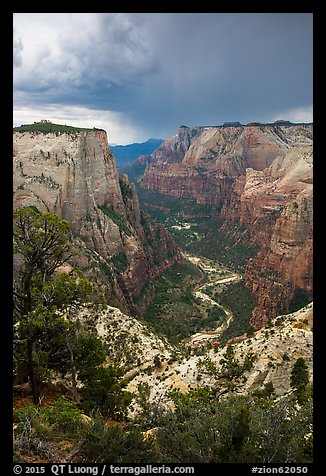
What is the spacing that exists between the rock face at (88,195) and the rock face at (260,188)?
18288 mm

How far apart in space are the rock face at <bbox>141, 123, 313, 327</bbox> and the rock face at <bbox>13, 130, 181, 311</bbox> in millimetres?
18288

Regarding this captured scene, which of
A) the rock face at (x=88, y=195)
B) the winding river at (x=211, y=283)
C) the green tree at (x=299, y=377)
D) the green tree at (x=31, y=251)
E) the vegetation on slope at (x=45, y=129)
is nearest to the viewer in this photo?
the green tree at (x=31, y=251)

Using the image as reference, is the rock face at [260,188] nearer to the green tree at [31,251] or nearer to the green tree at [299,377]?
the green tree at [299,377]

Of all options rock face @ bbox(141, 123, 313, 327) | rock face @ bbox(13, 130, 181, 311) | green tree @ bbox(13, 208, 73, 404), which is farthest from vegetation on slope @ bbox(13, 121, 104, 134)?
green tree @ bbox(13, 208, 73, 404)

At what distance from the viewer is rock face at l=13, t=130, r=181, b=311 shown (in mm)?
45344

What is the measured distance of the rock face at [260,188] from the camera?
150 ft

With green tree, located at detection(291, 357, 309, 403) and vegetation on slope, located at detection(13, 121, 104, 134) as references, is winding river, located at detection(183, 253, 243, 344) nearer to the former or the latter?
green tree, located at detection(291, 357, 309, 403)

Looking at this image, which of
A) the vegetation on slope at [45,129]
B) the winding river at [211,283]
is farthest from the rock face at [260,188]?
the vegetation on slope at [45,129]

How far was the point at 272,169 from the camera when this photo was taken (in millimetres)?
83188

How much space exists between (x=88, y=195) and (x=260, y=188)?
4820 cm

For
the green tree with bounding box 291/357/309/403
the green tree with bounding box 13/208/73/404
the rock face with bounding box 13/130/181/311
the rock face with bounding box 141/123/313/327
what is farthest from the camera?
the rock face with bounding box 141/123/313/327

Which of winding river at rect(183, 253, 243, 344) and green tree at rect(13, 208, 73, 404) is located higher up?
green tree at rect(13, 208, 73, 404)

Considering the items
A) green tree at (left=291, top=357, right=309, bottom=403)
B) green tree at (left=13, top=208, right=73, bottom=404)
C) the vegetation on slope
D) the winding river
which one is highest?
the vegetation on slope

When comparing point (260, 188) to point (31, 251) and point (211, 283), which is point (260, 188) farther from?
point (31, 251)
